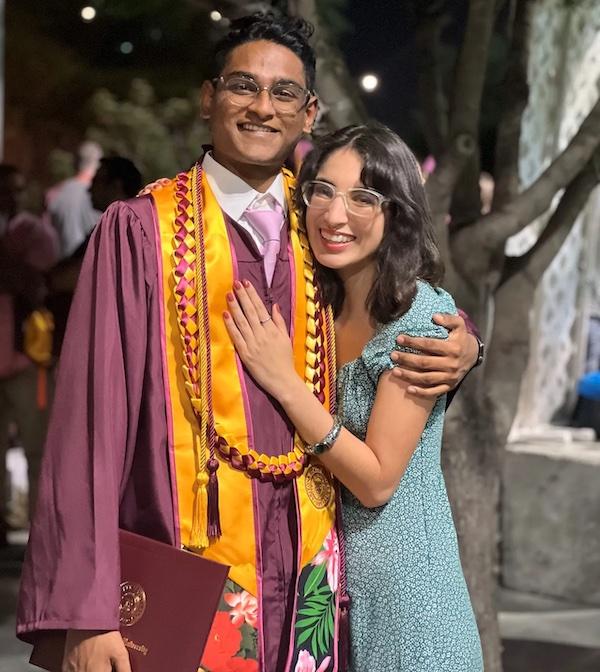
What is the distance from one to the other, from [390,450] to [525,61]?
2.02 m

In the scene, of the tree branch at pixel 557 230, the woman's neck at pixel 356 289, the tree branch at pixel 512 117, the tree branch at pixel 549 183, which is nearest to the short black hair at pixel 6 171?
the tree branch at pixel 512 117

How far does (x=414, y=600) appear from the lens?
1.91m

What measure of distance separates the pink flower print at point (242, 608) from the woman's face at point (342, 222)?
1.95ft

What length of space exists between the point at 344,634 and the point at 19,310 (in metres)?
3.40

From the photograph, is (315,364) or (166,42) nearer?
(315,364)

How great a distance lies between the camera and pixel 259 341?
1.82 m

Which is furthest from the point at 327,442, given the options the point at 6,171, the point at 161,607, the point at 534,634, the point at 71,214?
the point at 71,214

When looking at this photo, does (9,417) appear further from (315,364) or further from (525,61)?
(315,364)

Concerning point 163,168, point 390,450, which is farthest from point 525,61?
point 163,168

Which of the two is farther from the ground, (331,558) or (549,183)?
(549,183)

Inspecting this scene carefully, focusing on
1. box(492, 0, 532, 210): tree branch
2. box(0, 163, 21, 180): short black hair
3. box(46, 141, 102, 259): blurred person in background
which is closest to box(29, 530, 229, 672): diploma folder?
box(492, 0, 532, 210): tree branch

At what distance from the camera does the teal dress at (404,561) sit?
1909mm

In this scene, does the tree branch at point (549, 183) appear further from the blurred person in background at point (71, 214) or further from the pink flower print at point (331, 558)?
the blurred person in background at point (71, 214)

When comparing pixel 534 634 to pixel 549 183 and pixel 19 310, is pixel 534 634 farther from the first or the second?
pixel 19 310
